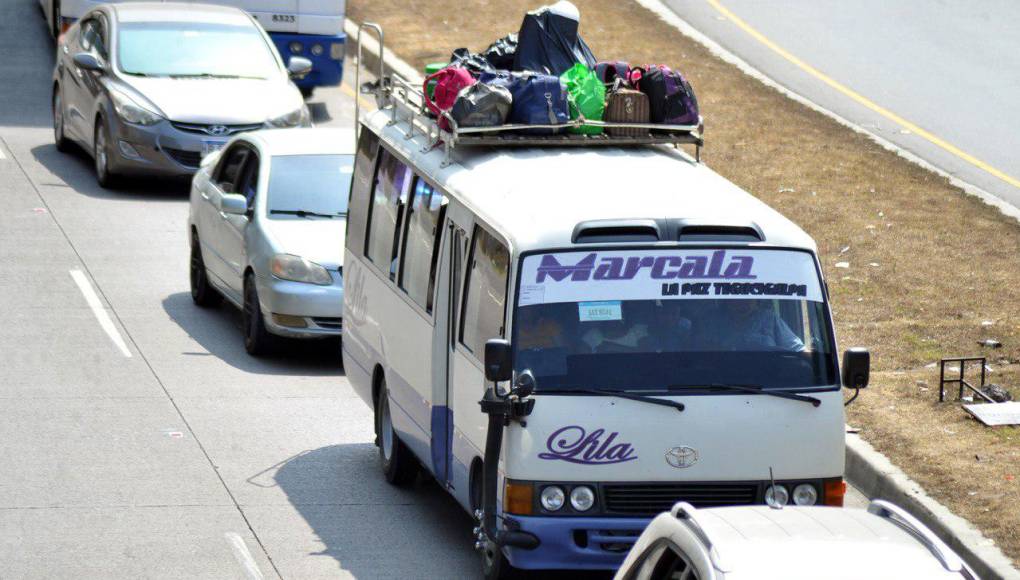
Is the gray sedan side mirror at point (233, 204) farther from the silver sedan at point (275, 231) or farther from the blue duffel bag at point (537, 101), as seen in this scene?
the blue duffel bag at point (537, 101)

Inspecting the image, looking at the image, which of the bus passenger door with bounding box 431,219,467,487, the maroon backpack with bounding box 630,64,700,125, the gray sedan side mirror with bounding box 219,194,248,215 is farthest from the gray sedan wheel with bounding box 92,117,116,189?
the bus passenger door with bounding box 431,219,467,487

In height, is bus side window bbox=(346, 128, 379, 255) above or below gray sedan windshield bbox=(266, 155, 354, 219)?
above

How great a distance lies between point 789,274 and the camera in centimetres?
978

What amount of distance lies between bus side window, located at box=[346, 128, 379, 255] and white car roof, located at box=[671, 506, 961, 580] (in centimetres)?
629

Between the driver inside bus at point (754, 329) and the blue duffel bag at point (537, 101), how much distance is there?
6.55 ft

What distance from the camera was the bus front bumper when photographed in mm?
9391

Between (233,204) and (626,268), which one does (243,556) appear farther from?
(233,204)

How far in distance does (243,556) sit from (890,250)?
8154 millimetres

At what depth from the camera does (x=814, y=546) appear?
641 cm

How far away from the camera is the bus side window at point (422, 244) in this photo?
437 inches

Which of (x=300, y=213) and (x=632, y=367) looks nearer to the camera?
(x=632, y=367)

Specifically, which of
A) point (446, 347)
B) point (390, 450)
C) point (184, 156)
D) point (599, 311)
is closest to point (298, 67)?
point (184, 156)

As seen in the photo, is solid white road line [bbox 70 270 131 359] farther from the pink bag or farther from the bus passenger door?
the bus passenger door

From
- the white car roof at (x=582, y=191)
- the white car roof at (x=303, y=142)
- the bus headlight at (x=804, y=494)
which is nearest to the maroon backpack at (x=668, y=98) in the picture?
the white car roof at (x=582, y=191)
